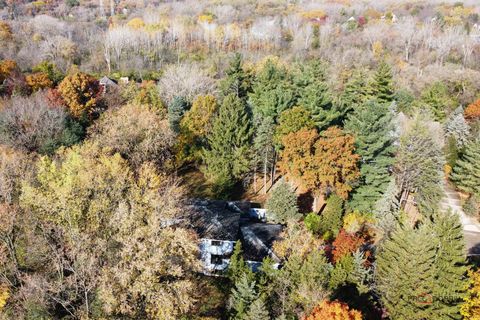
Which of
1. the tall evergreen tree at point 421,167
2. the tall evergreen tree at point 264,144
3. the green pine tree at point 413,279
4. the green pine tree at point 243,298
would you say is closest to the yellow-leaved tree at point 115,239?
the green pine tree at point 243,298

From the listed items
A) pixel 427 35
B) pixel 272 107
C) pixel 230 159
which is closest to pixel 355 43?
pixel 427 35

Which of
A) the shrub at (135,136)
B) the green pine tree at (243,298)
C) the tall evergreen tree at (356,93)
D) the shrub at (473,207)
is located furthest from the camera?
the tall evergreen tree at (356,93)

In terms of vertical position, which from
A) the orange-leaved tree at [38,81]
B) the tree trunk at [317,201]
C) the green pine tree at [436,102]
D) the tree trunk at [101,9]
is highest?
the tree trunk at [101,9]

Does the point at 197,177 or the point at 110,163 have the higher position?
the point at 110,163

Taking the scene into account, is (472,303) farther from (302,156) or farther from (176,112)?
(176,112)

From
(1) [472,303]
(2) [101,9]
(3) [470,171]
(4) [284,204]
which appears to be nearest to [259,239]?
(4) [284,204]

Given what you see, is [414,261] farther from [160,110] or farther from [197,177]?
[160,110]

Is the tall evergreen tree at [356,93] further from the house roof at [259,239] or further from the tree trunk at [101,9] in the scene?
the tree trunk at [101,9]
